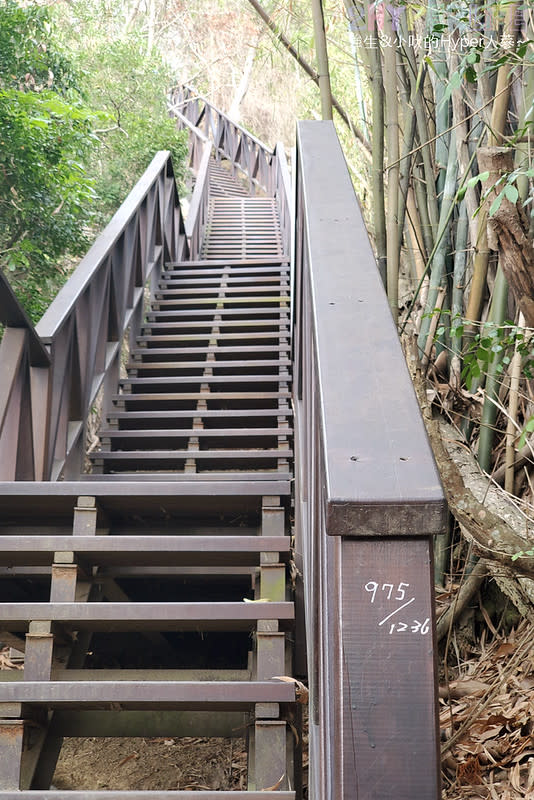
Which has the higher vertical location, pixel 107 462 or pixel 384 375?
pixel 384 375

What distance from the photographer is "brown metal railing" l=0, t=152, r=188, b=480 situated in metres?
2.62

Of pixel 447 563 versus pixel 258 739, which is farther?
pixel 447 563

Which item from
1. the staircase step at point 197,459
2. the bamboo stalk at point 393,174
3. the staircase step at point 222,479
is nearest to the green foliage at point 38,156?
the staircase step at point 197,459

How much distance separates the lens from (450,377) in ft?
9.73

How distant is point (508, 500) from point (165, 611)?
1.18 m

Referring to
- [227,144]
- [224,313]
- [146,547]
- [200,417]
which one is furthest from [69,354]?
[227,144]

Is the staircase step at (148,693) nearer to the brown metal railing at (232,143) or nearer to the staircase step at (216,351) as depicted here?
the staircase step at (216,351)

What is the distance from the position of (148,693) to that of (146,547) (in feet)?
1.34

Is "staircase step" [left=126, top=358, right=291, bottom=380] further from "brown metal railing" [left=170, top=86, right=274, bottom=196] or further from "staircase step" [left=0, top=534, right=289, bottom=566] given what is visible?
"brown metal railing" [left=170, top=86, right=274, bottom=196]

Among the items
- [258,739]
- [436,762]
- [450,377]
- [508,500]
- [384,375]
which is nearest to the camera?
[436,762]

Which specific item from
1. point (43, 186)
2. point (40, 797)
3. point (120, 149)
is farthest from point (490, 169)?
point (120, 149)

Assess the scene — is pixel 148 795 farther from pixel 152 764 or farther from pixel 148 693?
pixel 152 764

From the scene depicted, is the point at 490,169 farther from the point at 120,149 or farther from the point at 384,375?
the point at 120,149

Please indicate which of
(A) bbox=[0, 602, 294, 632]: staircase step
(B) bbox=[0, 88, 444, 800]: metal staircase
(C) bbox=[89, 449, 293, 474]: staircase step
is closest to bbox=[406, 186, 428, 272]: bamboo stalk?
(B) bbox=[0, 88, 444, 800]: metal staircase
